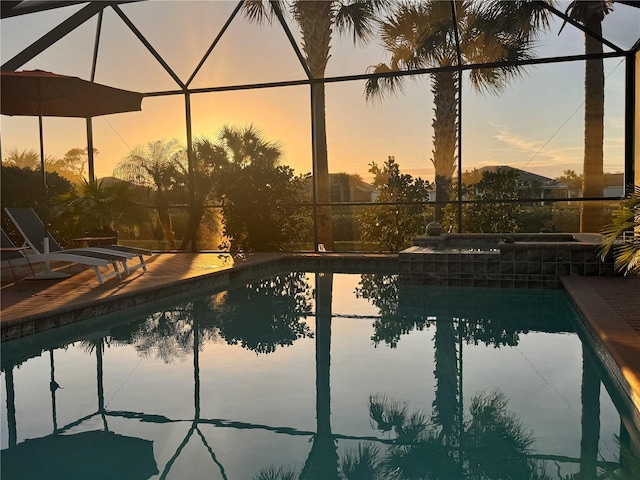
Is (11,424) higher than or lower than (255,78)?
lower

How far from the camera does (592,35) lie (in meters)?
8.99

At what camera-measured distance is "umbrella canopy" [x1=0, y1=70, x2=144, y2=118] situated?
695cm

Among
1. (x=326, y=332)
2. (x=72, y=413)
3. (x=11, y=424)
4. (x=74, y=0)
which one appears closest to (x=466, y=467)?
(x=72, y=413)

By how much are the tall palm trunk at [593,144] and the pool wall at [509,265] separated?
3.23 metres

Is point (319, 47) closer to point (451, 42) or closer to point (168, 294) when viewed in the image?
point (451, 42)

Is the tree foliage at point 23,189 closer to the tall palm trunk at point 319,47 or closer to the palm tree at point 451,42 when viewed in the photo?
the tall palm trunk at point 319,47

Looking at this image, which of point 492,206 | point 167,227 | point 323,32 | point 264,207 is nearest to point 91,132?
point 167,227

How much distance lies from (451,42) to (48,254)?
8885 mm

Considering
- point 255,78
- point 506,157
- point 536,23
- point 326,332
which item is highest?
point 536,23

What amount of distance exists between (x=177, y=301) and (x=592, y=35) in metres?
7.51

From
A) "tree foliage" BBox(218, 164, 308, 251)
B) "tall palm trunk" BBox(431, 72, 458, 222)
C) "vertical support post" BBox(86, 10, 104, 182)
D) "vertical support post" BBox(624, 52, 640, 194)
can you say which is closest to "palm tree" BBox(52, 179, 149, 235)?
"vertical support post" BBox(86, 10, 104, 182)

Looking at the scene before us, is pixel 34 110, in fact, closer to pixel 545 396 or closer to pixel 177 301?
pixel 177 301

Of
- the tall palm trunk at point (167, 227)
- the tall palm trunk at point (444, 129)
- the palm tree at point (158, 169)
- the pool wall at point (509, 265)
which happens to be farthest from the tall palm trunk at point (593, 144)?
the palm tree at point (158, 169)

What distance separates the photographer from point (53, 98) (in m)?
7.48
